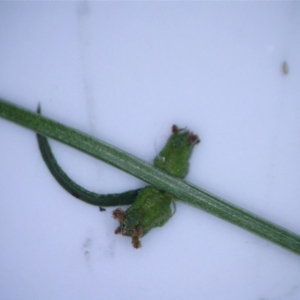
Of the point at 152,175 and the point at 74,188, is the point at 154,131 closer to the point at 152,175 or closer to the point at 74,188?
the point at 152,175

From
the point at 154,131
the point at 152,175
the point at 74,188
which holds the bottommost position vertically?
the point at 74,188

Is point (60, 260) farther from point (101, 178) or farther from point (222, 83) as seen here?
point (222, 83)

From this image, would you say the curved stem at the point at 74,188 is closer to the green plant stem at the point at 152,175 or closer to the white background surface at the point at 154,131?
the white background surface at the point at 154,131

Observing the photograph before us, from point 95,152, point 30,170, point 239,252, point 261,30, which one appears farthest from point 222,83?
point 30,170

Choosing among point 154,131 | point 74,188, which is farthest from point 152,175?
point 74,188

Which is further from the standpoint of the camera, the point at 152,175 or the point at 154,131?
the point at 154,131

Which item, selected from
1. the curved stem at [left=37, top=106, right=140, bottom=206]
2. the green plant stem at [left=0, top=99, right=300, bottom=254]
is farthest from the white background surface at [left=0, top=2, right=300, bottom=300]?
the green plant stem at [left=0, top=99, right=300, bottom=254]

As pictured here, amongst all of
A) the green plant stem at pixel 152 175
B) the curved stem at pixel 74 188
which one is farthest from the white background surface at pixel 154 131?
the green plant stem at pixel 152 175
